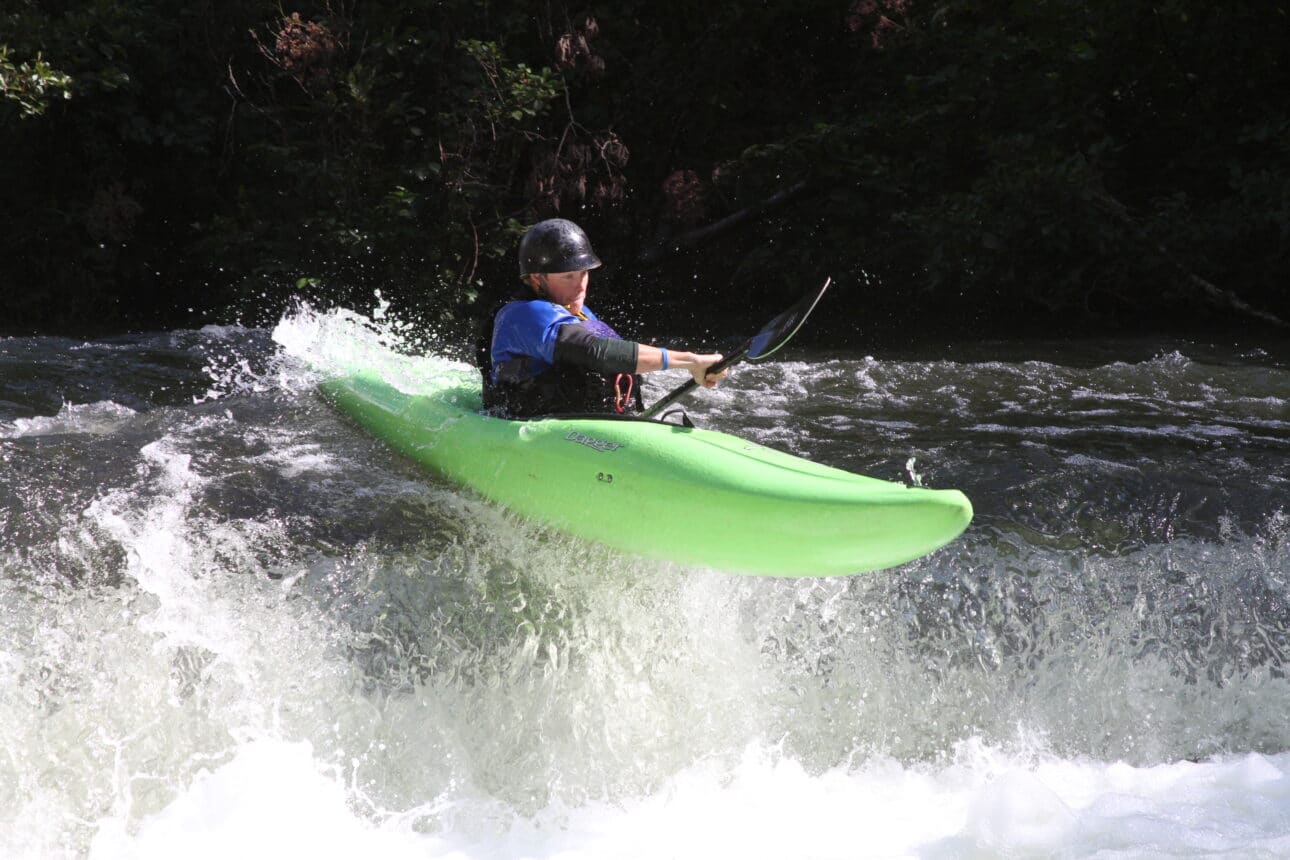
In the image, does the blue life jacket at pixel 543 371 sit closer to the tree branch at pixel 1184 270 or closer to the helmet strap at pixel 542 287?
the helmet strap at pixel 542 287

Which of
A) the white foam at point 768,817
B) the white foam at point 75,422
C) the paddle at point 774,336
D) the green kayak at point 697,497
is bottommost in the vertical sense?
the white foam at point 768,817

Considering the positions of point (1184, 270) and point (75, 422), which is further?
point (1184, 270)

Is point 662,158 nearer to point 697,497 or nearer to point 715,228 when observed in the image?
point 715,228

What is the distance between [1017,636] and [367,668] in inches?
71.5

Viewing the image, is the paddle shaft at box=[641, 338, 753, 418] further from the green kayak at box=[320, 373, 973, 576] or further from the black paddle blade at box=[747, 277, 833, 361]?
the green kayak at box=[320, 373, 973, 576]

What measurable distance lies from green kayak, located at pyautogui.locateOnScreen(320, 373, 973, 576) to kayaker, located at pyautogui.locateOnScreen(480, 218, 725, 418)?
0.14m

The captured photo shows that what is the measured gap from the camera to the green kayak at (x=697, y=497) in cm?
309

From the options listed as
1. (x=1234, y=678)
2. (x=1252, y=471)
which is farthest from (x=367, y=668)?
(x=1252, y=471)

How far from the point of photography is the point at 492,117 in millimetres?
8305

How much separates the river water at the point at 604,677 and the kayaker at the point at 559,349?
16.7 inches

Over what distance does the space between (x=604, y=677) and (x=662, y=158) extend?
7078 mm

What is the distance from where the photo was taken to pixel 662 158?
984cm

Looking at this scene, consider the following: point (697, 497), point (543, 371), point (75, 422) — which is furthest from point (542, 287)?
point (75, 422)

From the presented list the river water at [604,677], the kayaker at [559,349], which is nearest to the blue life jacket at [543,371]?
the kayaker at [559,349]
